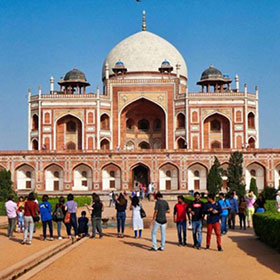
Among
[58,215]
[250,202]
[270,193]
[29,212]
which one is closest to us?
[29,212]

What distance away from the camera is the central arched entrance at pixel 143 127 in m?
40.9

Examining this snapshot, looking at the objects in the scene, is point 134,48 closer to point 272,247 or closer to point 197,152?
point 197,152

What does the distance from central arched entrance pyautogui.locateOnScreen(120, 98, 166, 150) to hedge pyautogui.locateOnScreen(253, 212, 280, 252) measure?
29657mm

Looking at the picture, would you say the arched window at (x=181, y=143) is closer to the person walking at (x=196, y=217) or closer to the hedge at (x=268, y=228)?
the hedge at (x=268, y=228)

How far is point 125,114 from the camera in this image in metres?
40.5

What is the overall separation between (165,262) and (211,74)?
33.6 meters

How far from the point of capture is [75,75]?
134ft

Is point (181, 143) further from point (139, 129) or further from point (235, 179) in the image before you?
point (235, 179)

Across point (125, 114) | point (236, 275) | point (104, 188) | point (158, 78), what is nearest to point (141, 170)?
point (104, 188)

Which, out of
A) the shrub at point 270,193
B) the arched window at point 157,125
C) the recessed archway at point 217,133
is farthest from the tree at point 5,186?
the arched window at point 157,125

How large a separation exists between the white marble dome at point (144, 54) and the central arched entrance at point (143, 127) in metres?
3.58

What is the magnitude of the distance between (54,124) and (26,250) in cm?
2928

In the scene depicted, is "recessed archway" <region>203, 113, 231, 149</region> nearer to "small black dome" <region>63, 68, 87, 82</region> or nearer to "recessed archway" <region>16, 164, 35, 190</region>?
"small black dome" <region>63, 68, 87, 82</region>

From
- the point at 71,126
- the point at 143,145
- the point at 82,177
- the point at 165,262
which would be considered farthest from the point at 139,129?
the point at 165,262
